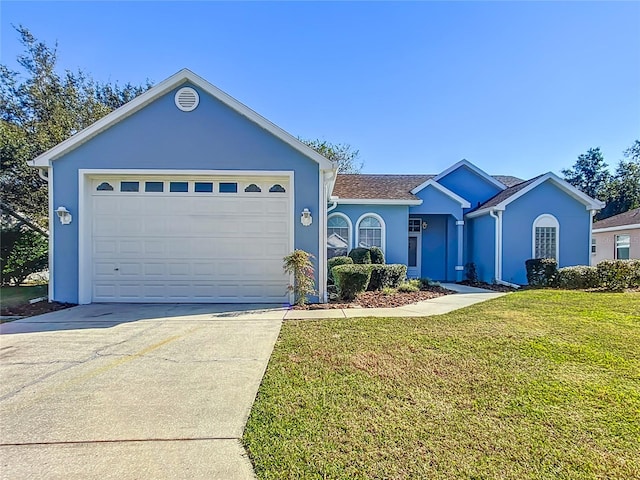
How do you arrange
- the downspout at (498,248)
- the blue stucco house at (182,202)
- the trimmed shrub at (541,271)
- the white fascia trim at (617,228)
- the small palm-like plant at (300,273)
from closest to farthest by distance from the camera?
1. the small palm-like plant at (300,273)
2. the blue stucco house at (182,202)
3. the trimmed shrub at (541,271)
4. the downspout at (498,248)
5. the white fascia trim at (617,228)

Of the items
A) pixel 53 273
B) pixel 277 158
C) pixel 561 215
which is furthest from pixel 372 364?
pixel 561 215

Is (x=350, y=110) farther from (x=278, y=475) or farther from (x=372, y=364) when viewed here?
(x=278, y=475)

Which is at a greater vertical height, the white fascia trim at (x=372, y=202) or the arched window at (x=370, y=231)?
the white fascia trim at (x=372, y=202)

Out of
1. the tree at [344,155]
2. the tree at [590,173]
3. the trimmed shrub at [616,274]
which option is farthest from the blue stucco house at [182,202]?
the tree at [590,173]

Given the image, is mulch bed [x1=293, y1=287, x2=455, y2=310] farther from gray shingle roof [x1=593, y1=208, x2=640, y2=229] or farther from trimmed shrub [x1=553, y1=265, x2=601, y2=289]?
gray shingle roof [x1=593, y1=208, x2=640, y2=229]

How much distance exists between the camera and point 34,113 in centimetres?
1731

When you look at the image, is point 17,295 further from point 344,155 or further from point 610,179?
point 610,179

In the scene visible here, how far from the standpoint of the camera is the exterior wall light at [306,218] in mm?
9348

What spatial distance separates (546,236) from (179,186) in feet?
46.8

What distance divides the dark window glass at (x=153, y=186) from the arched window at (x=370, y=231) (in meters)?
7.85

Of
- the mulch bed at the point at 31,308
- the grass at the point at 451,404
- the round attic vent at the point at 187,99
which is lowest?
the mulch bed at the point at 31,308

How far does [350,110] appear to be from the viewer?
21219 mm

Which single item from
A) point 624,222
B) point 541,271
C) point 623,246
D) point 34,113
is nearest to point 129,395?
point 541,271

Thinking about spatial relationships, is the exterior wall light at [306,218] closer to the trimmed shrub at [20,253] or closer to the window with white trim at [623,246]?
the trimmed shrub at [20,253]
